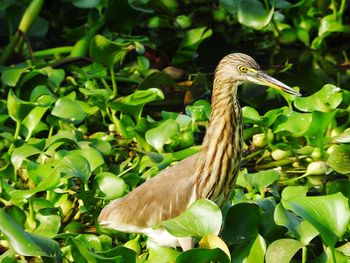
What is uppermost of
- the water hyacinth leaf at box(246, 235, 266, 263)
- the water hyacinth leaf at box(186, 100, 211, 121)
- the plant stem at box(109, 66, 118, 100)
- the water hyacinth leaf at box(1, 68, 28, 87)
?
the water hyacinth leaf at box(246, 235, 266, 263)

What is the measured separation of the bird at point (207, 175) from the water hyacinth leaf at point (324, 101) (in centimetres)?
104

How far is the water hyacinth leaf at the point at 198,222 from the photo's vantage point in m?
3.94

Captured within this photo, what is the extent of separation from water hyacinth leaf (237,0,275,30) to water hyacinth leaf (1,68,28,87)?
77.7 inches

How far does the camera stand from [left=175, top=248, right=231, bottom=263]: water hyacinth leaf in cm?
380

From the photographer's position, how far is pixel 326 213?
3928 millimetres

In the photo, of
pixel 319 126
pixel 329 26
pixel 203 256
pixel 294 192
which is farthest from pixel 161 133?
pixel 329 26

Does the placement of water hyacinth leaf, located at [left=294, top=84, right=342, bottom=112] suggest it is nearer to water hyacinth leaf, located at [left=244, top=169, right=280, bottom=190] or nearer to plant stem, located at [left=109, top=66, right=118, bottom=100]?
water hyacinth leaf, located at [left=244, top=169, right=280, bottom=190]

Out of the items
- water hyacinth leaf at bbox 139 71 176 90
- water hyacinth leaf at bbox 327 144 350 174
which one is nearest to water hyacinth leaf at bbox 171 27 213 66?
water hyacinth leaf at bbox 139 71 176 90

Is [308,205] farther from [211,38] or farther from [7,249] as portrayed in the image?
[211,38]

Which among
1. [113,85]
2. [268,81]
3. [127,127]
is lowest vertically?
[113,85]

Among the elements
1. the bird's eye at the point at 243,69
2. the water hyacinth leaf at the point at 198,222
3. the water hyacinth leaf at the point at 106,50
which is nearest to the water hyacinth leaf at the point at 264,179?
the bird's eye at the point at 243,69

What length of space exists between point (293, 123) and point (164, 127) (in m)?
0.78

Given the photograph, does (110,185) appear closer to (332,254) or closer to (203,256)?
(203,256)

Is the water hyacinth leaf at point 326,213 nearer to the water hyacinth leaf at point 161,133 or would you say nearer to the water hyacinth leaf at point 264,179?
the water hyacinth leaf at point 264,179
